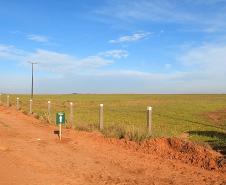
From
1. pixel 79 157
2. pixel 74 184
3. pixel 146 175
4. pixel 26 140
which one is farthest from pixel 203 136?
pixel 74 184

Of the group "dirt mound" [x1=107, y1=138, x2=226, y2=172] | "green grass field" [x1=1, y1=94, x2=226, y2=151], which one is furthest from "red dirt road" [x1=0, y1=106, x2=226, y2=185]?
"green grass field" [x1=1, y1=94, x2=226, y2=151]

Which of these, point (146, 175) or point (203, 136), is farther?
point (203, 136)

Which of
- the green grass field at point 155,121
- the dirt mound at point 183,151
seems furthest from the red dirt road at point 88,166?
the green grass field at point 155,121

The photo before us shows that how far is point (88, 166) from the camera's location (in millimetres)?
10625

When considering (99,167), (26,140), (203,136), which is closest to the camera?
(99,167)

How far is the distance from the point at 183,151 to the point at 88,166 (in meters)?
3.08

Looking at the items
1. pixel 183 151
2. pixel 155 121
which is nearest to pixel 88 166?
pixel 183 151

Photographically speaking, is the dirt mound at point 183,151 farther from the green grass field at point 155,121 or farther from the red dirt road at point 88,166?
the green grass field at point 155,121

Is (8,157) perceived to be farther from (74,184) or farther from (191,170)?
(191,170)

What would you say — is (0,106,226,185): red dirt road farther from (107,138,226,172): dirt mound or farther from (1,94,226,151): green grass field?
(1,94,226,151): green grass field

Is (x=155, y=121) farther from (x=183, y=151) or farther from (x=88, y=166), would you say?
(x=88, y=166)

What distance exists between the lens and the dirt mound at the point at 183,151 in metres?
10.9

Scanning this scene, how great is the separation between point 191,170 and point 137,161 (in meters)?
1.59

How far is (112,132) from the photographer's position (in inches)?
642
